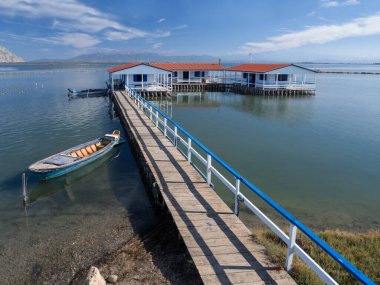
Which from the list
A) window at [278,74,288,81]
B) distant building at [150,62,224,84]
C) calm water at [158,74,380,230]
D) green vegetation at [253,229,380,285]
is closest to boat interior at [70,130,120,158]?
calm water at [158,74,380,230]

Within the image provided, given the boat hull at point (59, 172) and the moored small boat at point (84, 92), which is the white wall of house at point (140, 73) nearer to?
the moored small boat at point (84, 92)

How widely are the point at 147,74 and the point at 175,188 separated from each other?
34262 mm

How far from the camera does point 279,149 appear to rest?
19109mm

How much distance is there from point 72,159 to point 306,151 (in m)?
13.0

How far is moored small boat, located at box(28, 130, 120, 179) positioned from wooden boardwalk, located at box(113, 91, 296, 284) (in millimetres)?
3817

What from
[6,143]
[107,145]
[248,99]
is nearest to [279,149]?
[107,145]

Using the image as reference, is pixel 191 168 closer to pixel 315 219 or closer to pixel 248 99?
pixel 315 219

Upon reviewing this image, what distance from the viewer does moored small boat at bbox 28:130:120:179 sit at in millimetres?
13477

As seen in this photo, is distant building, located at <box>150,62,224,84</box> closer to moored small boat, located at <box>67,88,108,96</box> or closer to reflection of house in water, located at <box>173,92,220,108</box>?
reflection of house in water, located at <box>173,92,220,108</box>

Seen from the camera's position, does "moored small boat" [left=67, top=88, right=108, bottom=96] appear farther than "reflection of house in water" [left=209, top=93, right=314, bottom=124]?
Yes

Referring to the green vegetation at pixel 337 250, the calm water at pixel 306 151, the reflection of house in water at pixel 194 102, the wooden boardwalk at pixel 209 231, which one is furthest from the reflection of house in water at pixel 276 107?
the green vegetation at pixel 337 250

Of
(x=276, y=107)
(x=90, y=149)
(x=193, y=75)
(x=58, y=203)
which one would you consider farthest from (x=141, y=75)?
(x=58, y=203)

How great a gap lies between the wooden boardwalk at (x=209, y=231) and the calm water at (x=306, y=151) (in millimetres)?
2753

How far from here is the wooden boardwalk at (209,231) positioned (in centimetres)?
577
